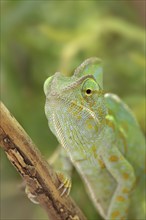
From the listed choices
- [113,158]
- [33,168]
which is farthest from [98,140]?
[33,168]

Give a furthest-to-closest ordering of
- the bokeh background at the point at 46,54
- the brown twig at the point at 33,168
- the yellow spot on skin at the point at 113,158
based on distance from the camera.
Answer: the bokeh background at the point at 46,54
the yellow spot on skin at the point at 113,158
the brown twig at the point at 33,168

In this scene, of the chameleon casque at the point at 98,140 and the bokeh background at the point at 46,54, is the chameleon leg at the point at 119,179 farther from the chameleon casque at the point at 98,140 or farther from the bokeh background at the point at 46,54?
the bokeh background at the point at 46,54

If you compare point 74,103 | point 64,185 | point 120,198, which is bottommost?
point 120,198

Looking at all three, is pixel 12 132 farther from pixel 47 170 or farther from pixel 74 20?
pixel 74 20

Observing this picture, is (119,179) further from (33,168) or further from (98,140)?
(33,168)

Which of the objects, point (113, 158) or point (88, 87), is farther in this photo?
point (113, 158)

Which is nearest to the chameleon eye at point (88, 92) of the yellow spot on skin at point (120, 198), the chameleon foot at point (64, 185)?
the chameleon foot at point (64, 185)

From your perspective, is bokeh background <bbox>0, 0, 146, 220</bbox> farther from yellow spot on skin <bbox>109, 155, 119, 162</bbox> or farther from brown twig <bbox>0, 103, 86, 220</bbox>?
brown twig <bbox>0, 103, 86, 220</bbox>
